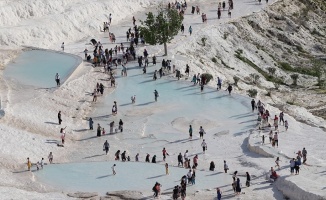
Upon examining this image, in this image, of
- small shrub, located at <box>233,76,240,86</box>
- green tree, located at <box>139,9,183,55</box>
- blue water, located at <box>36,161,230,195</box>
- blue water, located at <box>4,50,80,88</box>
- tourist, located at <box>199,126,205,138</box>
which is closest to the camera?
blue water, located at <box>36,161,230,195</box>

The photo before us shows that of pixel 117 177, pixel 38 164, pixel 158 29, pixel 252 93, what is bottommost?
pixel 117 177

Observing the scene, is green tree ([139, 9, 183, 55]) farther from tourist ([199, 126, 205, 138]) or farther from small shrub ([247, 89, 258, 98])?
tourist ([199, 126, 205, 138])

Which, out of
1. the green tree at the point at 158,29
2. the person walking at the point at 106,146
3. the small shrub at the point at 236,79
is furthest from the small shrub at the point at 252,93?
the person walking at the point at 106,146

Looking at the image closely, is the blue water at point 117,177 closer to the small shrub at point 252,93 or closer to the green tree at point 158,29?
the small shrub at point 252,93

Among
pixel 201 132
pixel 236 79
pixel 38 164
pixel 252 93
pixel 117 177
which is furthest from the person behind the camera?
pixel 236 79

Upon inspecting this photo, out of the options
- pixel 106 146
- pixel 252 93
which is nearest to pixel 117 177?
pixel 106 146

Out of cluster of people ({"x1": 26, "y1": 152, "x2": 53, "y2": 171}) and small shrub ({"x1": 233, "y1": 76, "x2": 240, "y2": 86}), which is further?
small shrub ({"x1": 233, "y1": 76, "x2": 240, "y2": 86})

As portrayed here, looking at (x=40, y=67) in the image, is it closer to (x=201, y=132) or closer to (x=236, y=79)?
(x=236, y=79)

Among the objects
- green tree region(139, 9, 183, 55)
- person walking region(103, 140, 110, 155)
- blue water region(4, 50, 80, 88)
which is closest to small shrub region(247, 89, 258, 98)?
green tree region(139, 9, 183, 55)
